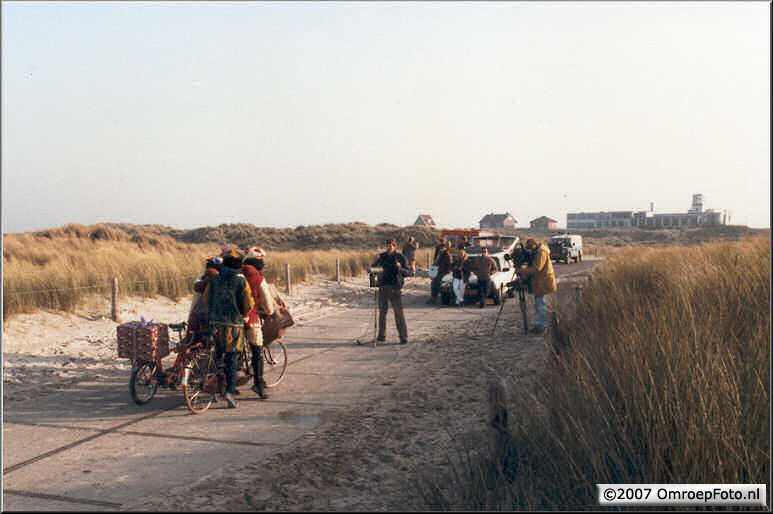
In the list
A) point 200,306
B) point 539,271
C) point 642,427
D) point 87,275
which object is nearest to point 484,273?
point 539,271

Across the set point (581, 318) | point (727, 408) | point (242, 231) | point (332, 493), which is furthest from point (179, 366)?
point (242, 231)

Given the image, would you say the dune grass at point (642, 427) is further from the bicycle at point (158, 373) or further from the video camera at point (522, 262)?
the video camera at point (522, 262)

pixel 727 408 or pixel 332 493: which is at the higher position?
pixel 727 408

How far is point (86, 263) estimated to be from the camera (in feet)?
59.5

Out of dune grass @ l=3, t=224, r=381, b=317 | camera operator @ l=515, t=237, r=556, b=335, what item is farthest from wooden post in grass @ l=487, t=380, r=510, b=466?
dune grass @ l=3, t=224, r=381, b=317

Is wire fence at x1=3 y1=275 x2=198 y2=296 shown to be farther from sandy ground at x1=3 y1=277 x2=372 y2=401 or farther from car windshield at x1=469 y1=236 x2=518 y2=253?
car windshield at x1=469 y1=236 x2=518 y2=253

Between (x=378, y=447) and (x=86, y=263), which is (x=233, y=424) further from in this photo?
(x=86, y=263)

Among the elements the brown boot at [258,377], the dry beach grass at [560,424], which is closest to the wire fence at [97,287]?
the dry beach grass at [560,424]

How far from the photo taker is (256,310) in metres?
7.98

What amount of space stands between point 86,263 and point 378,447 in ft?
48.4

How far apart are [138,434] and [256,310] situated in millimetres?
2033

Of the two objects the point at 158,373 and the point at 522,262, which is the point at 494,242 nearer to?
the point at 522,262

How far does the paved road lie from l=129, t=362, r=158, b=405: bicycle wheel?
11 cm

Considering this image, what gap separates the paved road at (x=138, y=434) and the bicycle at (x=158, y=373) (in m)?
0.17
